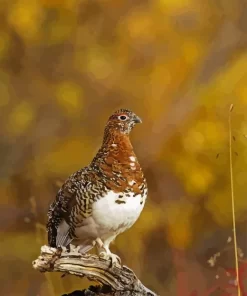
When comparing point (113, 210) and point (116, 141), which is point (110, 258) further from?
point (116, 141)

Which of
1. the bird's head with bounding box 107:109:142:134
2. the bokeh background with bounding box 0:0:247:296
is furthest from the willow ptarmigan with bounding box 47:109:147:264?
the bokeh background with bounding box 0:0:247:296

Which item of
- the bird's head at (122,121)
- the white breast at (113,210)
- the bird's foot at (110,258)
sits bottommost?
the bird's foot at (110,258)

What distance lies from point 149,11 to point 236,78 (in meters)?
0.31

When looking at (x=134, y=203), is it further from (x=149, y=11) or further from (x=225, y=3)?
(x=225, y=3)

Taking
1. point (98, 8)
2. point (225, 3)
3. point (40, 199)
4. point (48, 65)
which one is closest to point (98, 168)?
point (40, 199)

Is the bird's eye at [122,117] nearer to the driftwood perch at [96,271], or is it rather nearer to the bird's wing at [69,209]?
the bird's wing at [69,209]

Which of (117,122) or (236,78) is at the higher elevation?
(236,78)

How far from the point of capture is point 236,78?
166 centimetres

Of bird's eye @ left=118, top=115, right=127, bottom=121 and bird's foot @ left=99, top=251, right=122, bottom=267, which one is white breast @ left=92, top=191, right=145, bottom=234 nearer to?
bird's foot @ left=99, top=251, right=122, bottom=267

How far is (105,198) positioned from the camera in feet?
4.05

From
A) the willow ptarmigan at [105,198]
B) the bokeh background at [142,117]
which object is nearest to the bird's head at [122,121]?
the willow ptarmigan at [105,198]

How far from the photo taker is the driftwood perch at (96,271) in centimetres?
116

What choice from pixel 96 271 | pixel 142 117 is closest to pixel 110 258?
pixel 96 271

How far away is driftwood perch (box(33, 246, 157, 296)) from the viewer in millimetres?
1159
